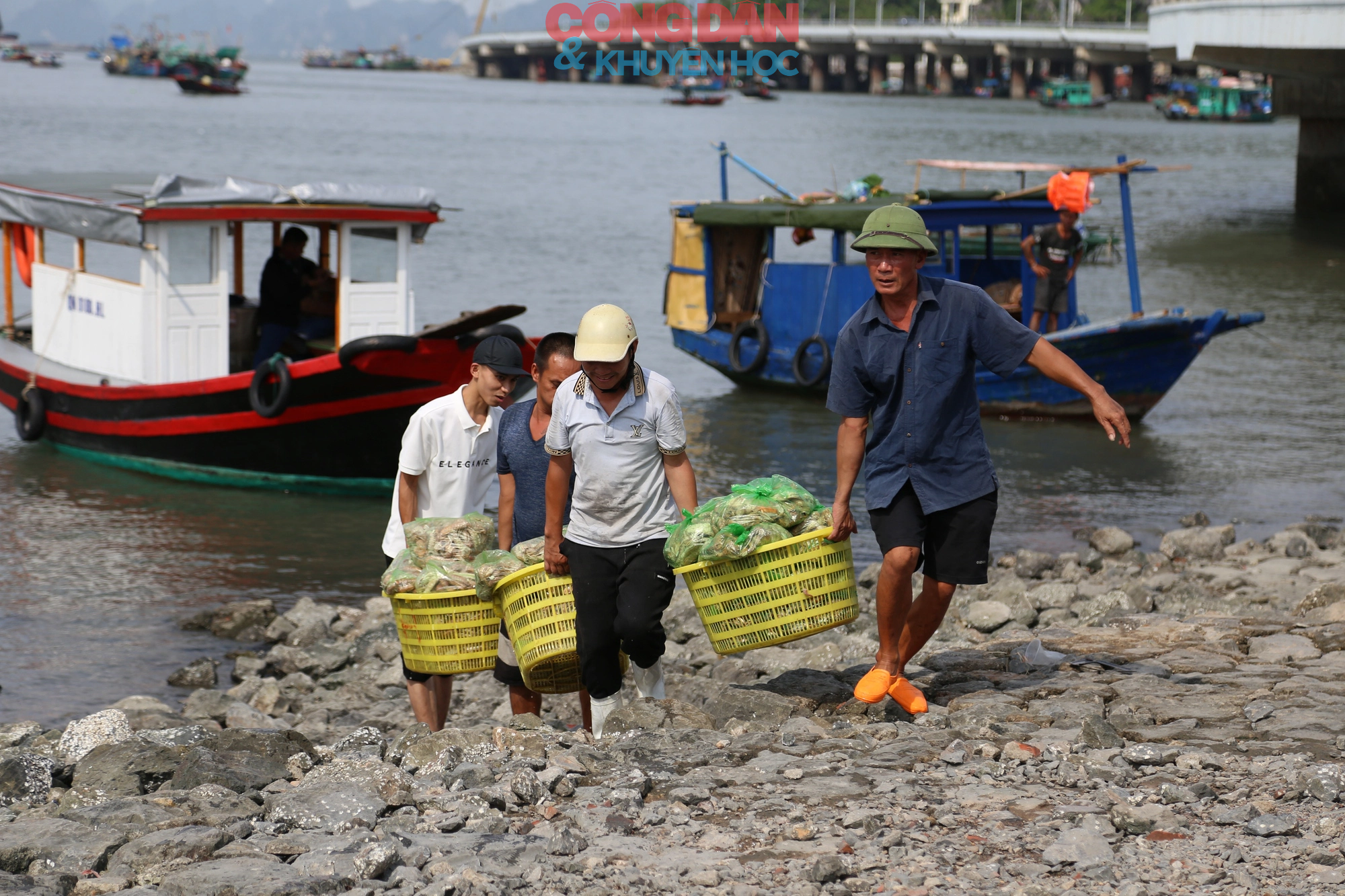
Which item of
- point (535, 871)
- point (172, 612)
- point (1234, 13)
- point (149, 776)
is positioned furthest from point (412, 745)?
point (1234, 13)

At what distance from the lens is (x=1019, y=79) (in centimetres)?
11881

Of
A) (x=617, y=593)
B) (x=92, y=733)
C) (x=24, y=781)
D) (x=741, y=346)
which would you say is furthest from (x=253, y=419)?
(x=617, y=593)

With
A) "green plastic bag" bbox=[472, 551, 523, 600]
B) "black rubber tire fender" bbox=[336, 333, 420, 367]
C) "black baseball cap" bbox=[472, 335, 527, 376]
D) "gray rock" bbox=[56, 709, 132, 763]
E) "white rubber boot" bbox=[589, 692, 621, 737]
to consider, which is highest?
"black baseball cap" bbox=[472, 335, 527, 376]

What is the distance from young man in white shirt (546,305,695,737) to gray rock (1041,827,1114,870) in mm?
1527

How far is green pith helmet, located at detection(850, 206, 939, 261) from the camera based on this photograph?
4.71m

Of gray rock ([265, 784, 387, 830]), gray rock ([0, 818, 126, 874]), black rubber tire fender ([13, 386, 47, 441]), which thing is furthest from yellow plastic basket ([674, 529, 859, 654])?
black rubber tire fender ([13, 386, 47, 441])

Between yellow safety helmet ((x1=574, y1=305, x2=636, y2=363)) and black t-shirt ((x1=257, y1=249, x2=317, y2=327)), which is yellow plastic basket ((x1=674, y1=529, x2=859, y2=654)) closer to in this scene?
yellow safety helmet ((x1=574, y1=305, x2=636, y2=363))

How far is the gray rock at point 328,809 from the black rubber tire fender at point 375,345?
6.64 m

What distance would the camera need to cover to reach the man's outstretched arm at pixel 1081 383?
459 cm

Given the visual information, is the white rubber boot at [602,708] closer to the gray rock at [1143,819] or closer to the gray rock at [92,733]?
the gray rock at [1143,819]

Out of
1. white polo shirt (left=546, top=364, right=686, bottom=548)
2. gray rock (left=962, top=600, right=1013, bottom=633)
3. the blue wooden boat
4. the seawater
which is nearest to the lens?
white polo shirt (left=546, top=364, right=686, bottom=548)

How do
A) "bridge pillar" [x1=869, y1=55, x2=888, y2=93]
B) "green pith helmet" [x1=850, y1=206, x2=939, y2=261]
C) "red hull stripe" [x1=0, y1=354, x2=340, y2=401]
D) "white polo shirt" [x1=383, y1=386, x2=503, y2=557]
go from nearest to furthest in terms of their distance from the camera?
"green pith helmet" [x1=850, y1=206, x2=939, y2=261]
"white polo shirt" [x1=383, y1=386, x2=503, y2=557]
"red hull stripe" [x1=0, y1=354, x2=340, y2=401]
"bridge pillar" [x1=869, y1=55, x2=888, y2=93]

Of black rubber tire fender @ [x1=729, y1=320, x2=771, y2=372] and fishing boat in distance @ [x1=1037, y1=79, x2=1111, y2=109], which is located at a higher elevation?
fishing boat in distance @ [x1=1037, y1=79, x2=1111, y2=109]

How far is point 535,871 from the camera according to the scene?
12.8 feet
